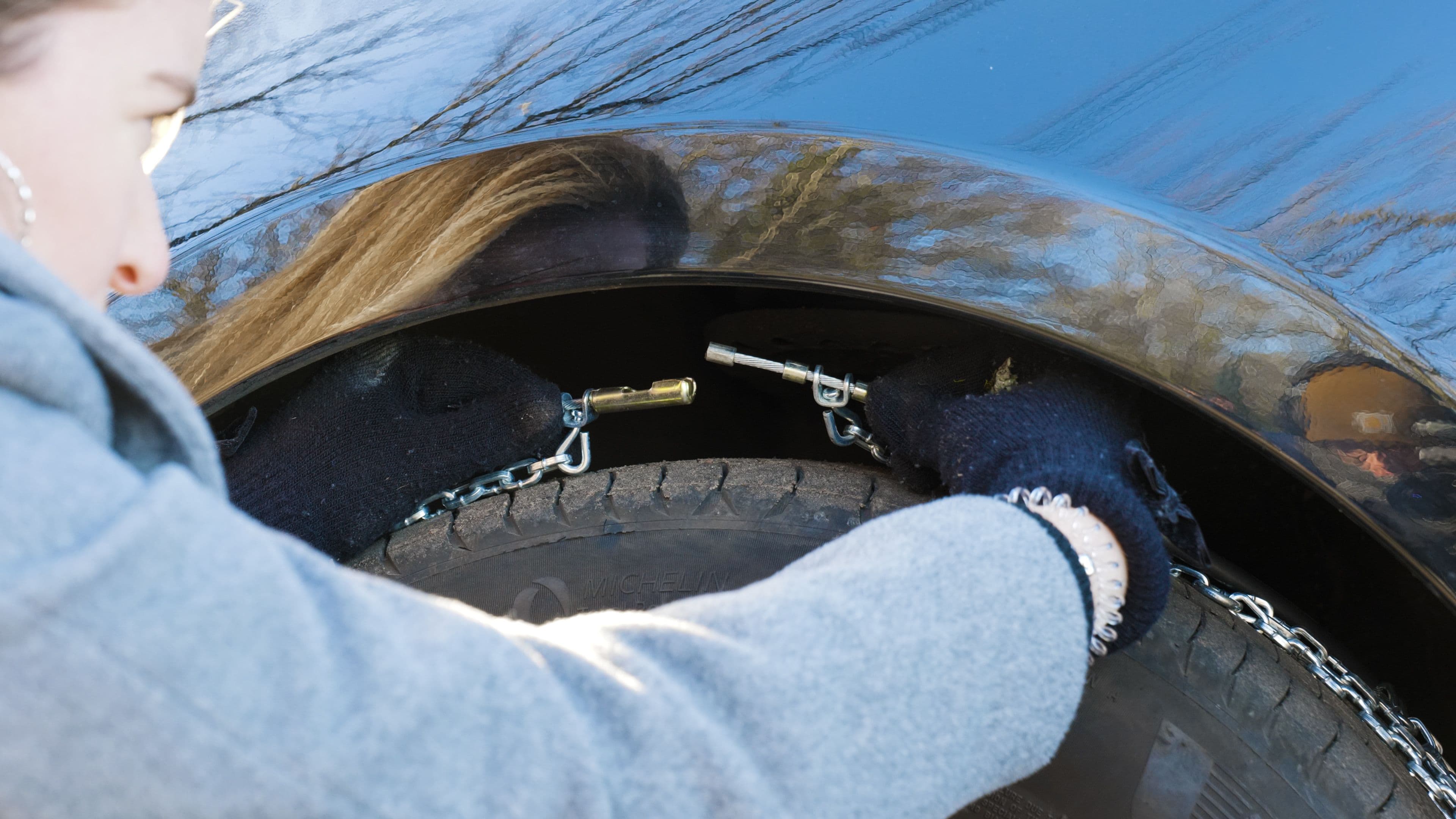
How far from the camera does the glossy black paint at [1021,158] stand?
83 centimetres

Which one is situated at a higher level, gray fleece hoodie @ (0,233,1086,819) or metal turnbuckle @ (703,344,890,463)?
gray fleece hoodie @ (0,233,1086,819)

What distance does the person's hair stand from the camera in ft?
3.14

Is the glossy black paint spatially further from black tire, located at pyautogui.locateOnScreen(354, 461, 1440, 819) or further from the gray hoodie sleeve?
the gray hoodie sleeve

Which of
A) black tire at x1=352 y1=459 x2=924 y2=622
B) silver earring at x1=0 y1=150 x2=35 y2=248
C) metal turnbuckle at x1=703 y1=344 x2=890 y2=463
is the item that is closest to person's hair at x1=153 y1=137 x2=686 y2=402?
metal turnbuckle at x1=703 y1=344 x2=890 y2=463

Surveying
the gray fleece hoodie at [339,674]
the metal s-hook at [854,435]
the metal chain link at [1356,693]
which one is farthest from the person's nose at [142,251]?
the metal chain link at [1356,693]

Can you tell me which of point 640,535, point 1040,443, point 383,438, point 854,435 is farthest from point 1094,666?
point 383,438

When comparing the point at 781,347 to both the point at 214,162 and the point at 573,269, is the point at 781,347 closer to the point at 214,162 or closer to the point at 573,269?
the point at 573,269

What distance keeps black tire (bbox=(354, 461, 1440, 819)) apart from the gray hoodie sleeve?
0.26m

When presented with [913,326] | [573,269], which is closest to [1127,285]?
[913,326]

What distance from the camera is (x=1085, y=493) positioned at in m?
0.83

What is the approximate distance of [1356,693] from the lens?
0.96m

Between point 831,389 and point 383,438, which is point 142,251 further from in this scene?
point 831,389

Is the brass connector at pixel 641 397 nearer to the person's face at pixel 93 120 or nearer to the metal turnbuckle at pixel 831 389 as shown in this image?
the metal turnbuckle at pixel 831 389

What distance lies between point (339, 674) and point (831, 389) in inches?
27.5
